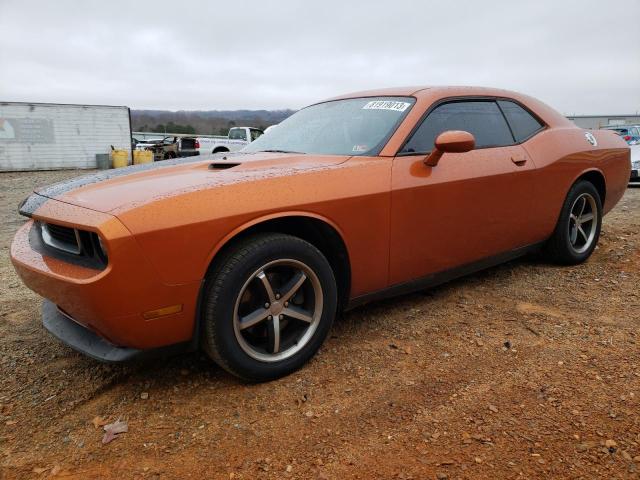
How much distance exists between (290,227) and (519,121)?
88.9 inches

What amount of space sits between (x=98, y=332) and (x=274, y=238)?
0.85 meters

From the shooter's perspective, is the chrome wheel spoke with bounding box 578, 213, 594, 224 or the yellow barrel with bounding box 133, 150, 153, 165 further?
the yellow barrel with bounding box 133, 150, 153, 165

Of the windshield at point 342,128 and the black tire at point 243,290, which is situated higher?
the windshield at point 342,128

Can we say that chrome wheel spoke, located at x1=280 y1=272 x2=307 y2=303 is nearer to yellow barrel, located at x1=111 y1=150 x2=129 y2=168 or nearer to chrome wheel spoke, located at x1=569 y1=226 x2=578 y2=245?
chrome wheel spoke, located at x1=569 y1=226 x2=578 y2=245

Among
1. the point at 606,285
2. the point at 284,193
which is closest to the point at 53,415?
the point at 284,193

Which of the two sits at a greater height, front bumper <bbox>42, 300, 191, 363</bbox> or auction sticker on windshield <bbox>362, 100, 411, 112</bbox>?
auction sticker on windshield <bbox>362, 100, 411, 112</bbox>

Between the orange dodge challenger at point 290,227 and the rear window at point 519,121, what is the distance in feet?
0.05

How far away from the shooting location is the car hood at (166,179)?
2.07 meters

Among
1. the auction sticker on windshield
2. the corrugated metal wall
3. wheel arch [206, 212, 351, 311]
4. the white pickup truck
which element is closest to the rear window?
the auction sticker on windshield

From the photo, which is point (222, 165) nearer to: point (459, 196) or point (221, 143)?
point (459, 196)

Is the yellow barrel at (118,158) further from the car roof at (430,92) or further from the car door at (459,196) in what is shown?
the car door at (459,196)

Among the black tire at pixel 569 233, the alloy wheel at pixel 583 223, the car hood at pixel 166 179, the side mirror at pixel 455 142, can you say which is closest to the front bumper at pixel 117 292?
the car hood at pixel 166 179

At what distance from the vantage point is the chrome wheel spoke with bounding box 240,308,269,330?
221cm

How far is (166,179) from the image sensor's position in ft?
7.66
